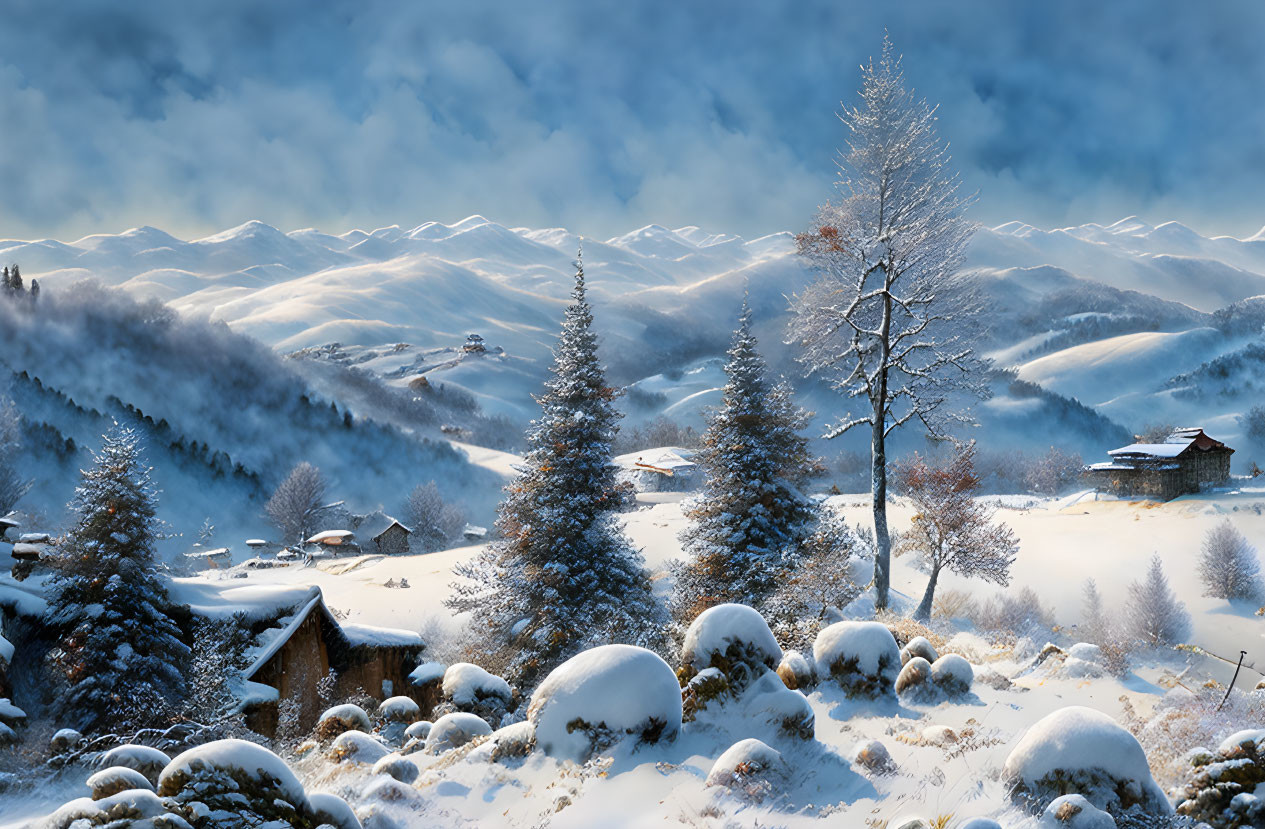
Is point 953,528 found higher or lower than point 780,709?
higher

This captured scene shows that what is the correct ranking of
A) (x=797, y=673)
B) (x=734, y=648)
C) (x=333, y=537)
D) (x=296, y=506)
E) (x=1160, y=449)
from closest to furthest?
(x=734, y=648) < (x=797, y=673) < (x=1160, y=449) < (x=333, y=537) < (x=296, y=506)

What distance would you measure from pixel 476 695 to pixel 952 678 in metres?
6.87

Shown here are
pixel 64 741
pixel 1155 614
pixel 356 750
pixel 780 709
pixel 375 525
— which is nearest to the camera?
pixel 780 709

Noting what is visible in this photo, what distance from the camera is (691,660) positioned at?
8.23 m

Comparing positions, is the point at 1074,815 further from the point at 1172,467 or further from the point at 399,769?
the point at 1172,467

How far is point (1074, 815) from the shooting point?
201 inches

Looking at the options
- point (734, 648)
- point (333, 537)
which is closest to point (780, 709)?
point (734, 648)

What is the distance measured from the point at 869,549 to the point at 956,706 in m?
18.2

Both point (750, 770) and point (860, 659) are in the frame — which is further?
point (860, 659)

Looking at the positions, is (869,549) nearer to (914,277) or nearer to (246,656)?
(914,277)

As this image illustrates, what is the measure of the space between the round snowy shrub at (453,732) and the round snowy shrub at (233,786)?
328 cm

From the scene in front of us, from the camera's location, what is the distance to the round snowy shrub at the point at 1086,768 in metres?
5.30

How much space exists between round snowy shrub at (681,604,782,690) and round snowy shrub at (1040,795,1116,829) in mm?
3323

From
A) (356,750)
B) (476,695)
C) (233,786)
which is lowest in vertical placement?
(476,695)
